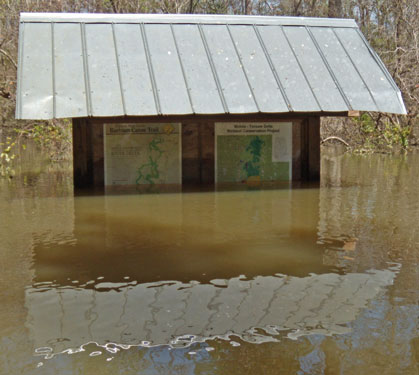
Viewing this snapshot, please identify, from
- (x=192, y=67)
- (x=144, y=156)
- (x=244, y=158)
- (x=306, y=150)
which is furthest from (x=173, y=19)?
(x=306, y=150)

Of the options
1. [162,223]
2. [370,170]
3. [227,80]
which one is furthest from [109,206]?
[370,170]

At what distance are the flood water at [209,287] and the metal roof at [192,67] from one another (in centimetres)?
187

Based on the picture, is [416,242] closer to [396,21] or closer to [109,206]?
[109,206]

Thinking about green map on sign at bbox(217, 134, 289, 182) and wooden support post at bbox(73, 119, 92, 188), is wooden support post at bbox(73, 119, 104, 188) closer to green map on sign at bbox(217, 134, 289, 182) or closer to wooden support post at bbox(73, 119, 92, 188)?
wooden support post at bbox(73, 119, 92, 188)

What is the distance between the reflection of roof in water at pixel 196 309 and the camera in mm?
4074

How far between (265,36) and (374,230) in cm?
605

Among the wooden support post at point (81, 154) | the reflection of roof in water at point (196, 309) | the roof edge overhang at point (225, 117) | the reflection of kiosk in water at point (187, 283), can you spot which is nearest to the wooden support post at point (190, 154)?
the roof edge overhang at point (225, 117)

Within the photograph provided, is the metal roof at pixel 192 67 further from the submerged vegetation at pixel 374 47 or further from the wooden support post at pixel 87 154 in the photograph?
the submerged vegetation at pixel 374 47

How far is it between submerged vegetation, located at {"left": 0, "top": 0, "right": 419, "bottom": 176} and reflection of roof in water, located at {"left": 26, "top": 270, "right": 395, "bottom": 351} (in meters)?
13.1

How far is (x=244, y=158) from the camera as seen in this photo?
39.4 ft

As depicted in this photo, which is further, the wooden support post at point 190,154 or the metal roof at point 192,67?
the wooden support post at point 190,154

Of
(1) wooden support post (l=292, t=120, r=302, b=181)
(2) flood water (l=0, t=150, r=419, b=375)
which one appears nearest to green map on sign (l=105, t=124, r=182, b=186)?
(2) flood water (l=0, t=150, r=419, b=375)

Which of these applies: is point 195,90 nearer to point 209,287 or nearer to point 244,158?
point 244,158

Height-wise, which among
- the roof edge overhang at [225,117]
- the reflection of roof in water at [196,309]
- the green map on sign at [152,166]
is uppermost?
the roof edge overhang at [225,117]
